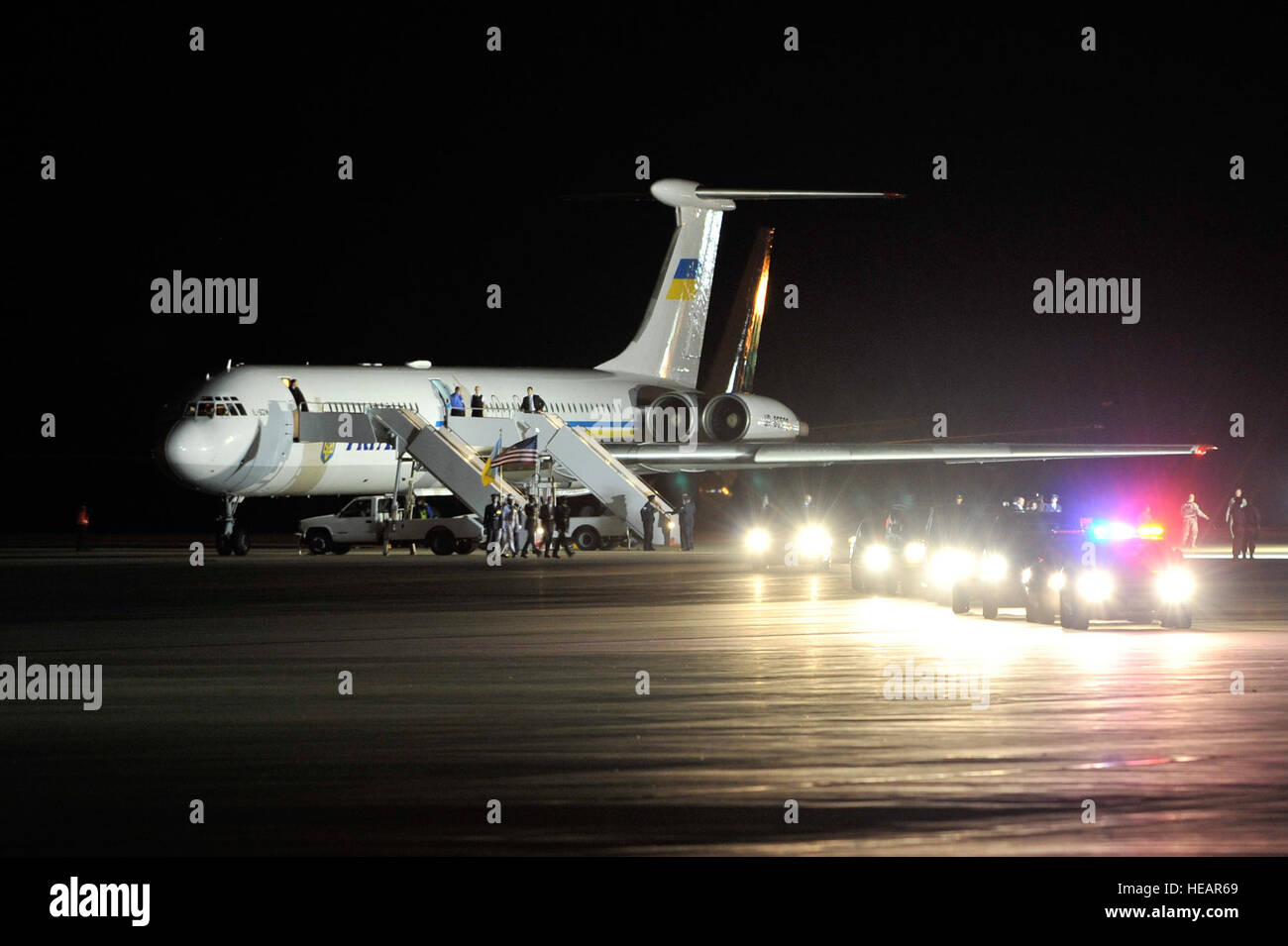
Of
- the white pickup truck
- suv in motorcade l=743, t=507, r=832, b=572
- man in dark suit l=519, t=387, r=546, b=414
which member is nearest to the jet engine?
man in dark suit l=519, t=387, r=546, b=414

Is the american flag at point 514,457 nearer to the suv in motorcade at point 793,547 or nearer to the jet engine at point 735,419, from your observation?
the suv in motorcade at point 793,547

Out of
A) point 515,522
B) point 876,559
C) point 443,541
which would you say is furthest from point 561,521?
point 876,559

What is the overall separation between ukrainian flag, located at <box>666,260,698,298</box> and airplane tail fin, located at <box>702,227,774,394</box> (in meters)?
1.57

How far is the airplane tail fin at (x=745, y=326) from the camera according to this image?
219 ft

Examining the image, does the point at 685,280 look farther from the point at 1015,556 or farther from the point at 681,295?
the point at 1015,556

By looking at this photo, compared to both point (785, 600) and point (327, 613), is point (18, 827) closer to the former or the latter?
point (327, 613)

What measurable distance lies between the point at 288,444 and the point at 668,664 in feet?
102

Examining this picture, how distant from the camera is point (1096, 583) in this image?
24281mm

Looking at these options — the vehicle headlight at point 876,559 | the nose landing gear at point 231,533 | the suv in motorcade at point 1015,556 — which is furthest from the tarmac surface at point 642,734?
the nose landing gear at point 231,533

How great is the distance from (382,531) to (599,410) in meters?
11.8

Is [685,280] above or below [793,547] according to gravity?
above

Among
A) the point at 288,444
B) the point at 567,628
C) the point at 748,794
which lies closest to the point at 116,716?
the point at 748,794

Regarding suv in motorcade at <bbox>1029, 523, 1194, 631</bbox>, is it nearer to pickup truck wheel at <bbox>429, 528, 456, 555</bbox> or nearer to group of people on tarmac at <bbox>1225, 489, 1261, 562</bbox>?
group of people on tarmac at <bbox>1225, 489, 1261, 562</bbox>

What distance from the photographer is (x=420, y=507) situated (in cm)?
5434
